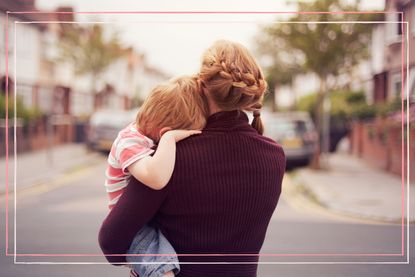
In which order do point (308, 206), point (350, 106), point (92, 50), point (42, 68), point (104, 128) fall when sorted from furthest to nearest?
point (42, 68) < point (92, 50) < point (350, 106) < point (104, 128) < point (308, 206)

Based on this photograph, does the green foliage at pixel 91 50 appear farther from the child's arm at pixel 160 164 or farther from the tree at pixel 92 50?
the child's arm at pixel 160 164

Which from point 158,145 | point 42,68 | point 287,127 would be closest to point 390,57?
point 287,127

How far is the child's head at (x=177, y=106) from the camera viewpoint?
1.71 metres

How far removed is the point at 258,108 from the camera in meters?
1.79

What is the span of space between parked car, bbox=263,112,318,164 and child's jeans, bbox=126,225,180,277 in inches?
593

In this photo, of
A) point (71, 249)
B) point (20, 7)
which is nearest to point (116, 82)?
point (20, 7)

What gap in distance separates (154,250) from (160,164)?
290mm

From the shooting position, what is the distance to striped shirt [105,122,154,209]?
5.66 feet

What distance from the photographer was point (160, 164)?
1.61 metres

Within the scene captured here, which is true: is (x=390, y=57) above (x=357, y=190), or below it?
above

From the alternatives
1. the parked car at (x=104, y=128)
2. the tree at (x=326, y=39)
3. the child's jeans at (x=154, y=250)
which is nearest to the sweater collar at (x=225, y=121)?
the child's jeans at (x=154, y=250)

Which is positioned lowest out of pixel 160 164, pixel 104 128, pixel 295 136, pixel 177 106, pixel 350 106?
pixel 104 128

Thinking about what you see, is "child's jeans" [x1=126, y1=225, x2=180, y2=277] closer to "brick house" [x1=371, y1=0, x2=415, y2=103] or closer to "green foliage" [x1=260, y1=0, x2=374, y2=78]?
"green foliage" [x1=260, y1=0, x2=374, y2=78]

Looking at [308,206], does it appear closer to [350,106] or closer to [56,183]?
[56,183]
